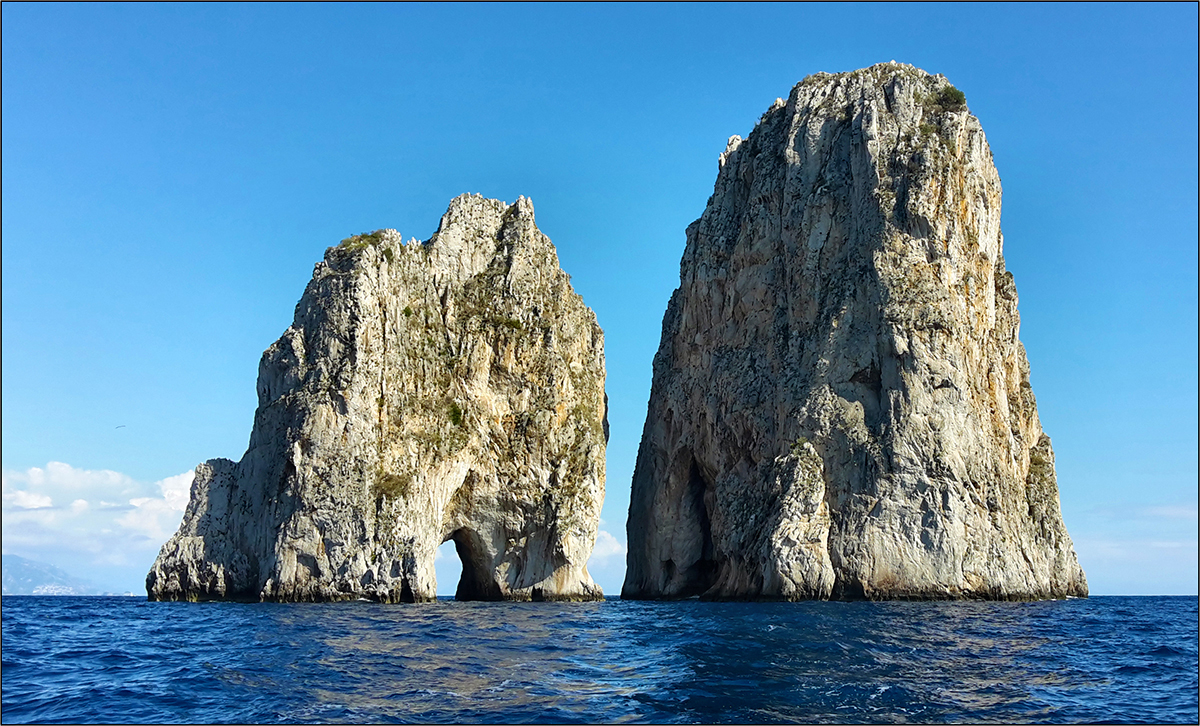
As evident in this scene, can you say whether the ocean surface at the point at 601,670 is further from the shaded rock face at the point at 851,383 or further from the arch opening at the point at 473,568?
the arch opening at the point at 473,568

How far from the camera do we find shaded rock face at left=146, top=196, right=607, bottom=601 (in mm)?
58344

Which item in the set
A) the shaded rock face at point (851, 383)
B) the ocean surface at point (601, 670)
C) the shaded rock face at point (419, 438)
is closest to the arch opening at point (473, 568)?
the shaded rock face at point (419, 438)

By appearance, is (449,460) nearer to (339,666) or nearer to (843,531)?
(843,531)

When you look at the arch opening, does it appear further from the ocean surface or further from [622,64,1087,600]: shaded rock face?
the ocean surface

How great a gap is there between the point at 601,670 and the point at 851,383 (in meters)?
45.8

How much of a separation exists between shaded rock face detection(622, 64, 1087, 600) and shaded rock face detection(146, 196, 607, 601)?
10060 mm

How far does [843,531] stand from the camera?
6138 centimetres

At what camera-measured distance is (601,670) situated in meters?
24.4

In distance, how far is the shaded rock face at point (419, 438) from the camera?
58344 mm

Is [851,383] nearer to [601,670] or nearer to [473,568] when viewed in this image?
[473,568]

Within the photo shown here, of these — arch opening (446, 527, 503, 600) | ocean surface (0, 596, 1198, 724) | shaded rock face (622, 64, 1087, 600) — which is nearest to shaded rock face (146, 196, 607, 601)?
arch opening (446, 527, 503, 600)

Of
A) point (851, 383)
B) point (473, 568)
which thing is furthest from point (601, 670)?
point (473, 568)

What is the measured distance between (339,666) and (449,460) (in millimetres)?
39715

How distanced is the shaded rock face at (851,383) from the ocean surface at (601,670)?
19517mm
